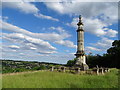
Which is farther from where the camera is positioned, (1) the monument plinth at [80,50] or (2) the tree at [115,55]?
(2) the tree at [115,55]

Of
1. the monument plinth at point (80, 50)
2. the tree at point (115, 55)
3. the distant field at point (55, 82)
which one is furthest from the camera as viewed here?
the tree at point (115, 55)

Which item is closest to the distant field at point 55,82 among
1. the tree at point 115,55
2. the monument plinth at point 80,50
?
the monument plinth at point 80,50

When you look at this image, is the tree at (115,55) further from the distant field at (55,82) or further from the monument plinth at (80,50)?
the distant field at (55,82)

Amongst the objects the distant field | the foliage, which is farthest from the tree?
the distant field

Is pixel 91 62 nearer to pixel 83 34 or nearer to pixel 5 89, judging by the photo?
pixel 83 34

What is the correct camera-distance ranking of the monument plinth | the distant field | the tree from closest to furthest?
the distant field → the monument plinth → the tree

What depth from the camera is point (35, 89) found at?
7.78 metres

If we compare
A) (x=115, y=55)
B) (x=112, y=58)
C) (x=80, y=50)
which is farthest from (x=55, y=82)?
(x=112, y=58)

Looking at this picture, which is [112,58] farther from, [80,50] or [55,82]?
[55,82]

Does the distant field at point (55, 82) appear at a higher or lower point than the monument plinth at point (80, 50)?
lower

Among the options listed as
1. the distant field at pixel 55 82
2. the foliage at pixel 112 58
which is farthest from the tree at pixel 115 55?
the distant field at pixel 55 82

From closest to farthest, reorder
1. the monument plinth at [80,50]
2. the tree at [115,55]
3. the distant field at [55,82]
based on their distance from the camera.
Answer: the distant field at [55,82] → the monument plinth at [80,50] → the tree at [115,55]

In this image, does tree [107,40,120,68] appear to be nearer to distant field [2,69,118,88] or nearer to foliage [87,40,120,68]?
foliage [87,40,120,68]

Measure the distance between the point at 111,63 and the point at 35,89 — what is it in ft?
138
